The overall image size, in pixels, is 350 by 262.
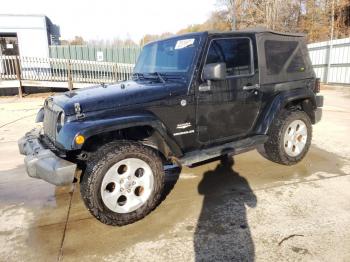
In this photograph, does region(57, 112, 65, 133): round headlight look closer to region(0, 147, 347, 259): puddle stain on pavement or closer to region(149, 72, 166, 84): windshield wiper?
region(0, 147, 347, 259): puddle stain on pavement

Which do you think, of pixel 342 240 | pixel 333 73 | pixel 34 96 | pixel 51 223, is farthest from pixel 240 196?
pixel 333 73

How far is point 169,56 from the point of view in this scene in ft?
13.5

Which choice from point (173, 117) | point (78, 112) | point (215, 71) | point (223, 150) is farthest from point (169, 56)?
point (78, 112)

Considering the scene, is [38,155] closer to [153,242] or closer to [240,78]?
[153,242]

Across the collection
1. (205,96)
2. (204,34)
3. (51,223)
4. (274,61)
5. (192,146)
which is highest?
(204,34)

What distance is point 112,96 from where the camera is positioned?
3.31m

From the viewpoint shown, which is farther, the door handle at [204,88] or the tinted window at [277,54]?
the tinted window at [277,54]

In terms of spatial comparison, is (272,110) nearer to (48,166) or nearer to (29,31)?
(48,166)

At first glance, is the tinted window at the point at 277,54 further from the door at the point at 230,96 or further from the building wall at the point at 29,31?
the building wall at the point at 29,31

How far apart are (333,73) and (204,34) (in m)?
14.9

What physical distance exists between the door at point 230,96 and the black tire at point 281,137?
399 mm

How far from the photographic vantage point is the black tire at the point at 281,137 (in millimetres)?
4547

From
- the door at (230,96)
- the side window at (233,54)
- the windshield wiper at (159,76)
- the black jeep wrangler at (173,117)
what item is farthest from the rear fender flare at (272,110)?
the windshield wiper at (159,76)

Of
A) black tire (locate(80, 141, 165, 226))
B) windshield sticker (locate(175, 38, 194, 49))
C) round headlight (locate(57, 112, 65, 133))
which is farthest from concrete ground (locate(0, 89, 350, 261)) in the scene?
windshield sticker (locate(175, 38, 194, 49))
